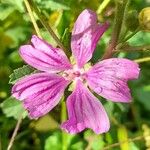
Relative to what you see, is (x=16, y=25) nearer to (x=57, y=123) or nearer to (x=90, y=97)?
(x=57, y=123)

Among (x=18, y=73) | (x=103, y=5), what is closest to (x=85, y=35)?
(x=18, y=73)

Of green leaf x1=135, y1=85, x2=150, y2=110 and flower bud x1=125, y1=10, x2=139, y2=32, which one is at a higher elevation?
flower bud x1=125, y1=10, x2=139, y2=32

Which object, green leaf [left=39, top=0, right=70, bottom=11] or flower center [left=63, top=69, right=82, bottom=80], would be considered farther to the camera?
green leaf [left=39, top=0, right=70, bottom=11]

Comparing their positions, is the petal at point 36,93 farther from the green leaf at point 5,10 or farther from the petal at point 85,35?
the green leaf at point 5,10

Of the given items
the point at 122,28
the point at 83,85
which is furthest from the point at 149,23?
the point at 83,85

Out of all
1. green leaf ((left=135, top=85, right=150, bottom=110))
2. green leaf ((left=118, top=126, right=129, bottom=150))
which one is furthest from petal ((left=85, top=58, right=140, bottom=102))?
green leaf ((left=135, top=85, right=150, bottom=110))

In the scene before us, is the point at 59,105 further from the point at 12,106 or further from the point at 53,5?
the point at 53,5

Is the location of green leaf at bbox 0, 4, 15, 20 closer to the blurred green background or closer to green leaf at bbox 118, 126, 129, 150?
the blurred green background

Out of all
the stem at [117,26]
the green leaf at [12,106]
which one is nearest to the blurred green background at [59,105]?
the green leaf at [12,106]
